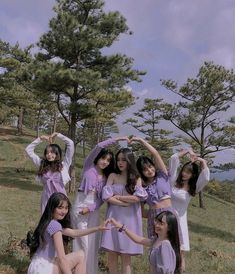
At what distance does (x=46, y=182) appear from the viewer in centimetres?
571

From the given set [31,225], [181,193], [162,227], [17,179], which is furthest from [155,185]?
[17,179]

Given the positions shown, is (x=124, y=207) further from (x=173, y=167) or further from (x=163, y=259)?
(x=163, y=259)

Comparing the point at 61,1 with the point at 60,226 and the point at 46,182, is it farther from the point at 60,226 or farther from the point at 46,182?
the point at 60,226

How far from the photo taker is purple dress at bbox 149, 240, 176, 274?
378 cm

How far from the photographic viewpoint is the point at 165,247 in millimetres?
3855

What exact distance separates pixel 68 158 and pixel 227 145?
1849 centimetres

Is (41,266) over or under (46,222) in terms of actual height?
under

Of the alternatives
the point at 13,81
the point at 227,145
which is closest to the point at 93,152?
the point at 227,145

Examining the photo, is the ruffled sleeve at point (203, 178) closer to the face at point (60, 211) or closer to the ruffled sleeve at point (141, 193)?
the ruffled sleeve at point (141, 193)

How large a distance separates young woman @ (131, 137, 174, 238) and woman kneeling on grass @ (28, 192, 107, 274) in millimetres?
752

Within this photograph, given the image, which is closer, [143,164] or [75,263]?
[75,263]

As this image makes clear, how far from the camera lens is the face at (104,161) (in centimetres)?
524

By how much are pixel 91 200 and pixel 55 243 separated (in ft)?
3.06

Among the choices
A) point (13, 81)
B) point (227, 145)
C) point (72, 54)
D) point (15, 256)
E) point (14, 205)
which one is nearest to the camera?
point (15, 256)
